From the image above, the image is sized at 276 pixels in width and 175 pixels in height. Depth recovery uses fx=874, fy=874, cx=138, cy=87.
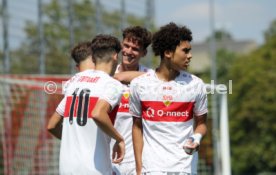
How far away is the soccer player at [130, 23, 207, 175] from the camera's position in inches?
306

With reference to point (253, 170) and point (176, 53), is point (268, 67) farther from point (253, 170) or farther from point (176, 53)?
point (176, 53)

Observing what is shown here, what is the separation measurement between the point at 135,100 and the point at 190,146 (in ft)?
2.25

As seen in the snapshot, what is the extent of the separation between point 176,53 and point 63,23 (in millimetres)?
11942

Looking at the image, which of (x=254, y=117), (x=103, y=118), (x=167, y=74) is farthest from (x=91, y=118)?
(x=254, y=117)

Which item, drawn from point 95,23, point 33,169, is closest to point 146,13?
point 95,23

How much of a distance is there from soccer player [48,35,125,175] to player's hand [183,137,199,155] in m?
0.56

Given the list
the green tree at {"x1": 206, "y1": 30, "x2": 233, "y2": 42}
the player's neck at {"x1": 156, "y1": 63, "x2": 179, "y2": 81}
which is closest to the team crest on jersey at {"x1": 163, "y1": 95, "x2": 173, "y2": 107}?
the player's neck at {"x1": 156, "y1": 63, "x2": 179, "y2": 81}

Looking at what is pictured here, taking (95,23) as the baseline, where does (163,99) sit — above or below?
below

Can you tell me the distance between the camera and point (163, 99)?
778cm

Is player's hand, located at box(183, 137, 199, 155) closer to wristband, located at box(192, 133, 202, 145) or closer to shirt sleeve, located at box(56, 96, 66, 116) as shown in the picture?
wristband, located at box(192, 133, 202, 145)

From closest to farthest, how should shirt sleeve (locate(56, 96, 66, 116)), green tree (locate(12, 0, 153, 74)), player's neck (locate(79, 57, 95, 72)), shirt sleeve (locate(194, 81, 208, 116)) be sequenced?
shirt sleeve (locate(194, 81, 208, 116))
shirt sleeve (locate(56, 96, 66, 116))
player's neck (locate(79, 57, 95, 72))
green tree (locate(12, 0, 153, 74))

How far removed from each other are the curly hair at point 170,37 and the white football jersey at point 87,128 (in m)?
0.59

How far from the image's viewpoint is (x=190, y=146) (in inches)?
301

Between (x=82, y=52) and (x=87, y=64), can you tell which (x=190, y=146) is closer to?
(x=87, y=64)
